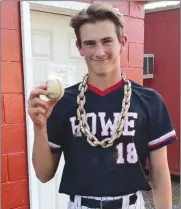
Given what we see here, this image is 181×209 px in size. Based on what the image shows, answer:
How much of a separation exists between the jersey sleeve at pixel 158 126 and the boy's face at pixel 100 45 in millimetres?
263

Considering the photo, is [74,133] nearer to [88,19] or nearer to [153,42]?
[88,19]

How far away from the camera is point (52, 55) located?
9.80 feet

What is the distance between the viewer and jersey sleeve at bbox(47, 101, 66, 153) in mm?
1460

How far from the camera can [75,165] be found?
56.2 inches

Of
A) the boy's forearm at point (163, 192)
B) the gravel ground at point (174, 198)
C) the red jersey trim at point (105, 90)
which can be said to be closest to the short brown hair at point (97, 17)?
the red jersey trim at point (105, 90)

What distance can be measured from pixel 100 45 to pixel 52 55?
1.68 meters

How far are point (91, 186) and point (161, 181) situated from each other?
1.14ft

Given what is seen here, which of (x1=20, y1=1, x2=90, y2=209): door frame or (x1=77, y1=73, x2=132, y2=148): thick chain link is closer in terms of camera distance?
(x1=77, y1=73, x2=132, y2=148): thick chain link

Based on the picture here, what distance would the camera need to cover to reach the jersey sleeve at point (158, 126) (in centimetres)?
146

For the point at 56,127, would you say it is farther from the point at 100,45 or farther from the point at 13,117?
the point at 13,117

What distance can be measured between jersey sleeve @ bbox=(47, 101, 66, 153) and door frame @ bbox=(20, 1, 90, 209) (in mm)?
1240

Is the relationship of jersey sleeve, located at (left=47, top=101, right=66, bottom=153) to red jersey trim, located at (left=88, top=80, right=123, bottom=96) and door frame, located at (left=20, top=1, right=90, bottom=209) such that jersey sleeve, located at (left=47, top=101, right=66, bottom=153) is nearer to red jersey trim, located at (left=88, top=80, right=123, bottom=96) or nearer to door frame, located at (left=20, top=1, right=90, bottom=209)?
red jersey trim, located at (left=88, top=80, right=123, bottom=96)

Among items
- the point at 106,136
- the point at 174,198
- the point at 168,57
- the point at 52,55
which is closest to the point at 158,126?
the point at 106,136

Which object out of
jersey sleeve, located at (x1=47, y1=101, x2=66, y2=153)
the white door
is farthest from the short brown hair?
the white door
